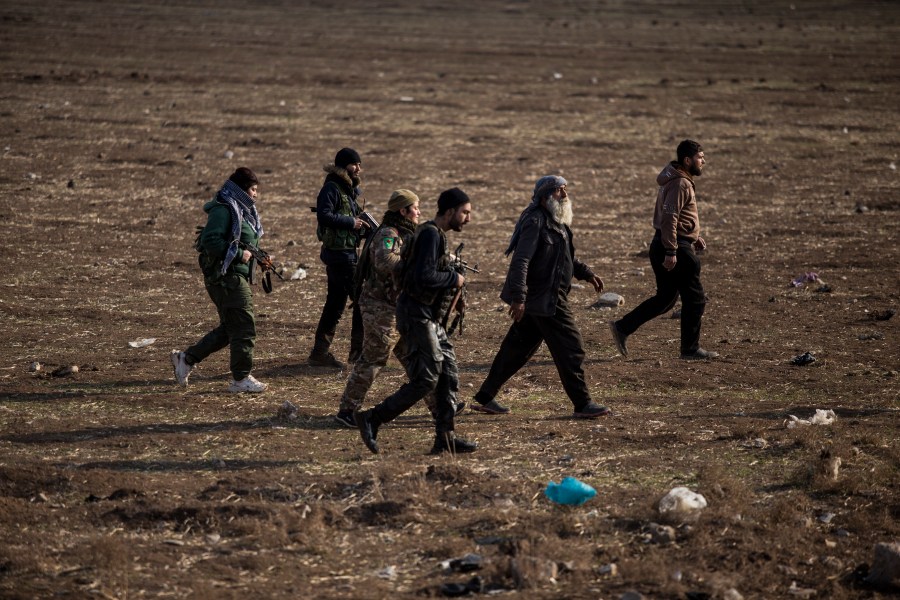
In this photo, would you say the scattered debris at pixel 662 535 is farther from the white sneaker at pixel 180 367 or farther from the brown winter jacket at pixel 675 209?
the white sneaker at pixel 180 367

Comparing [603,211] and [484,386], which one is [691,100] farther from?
[484,386]

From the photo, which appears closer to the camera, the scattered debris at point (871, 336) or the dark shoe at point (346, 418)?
the dark shoe at point (346, 418)

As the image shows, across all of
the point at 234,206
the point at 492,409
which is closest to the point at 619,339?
the point at 492,409

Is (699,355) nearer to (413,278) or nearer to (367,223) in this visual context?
(367,223)

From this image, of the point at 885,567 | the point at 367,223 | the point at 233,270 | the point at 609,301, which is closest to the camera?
the point at 885,567

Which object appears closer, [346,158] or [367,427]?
[367,427]

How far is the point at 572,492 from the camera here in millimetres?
6852

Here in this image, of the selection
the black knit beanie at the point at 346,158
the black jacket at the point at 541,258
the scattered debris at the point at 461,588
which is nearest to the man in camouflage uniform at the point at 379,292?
the black jacket at the point at 541,258

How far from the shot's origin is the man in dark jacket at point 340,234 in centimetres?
960

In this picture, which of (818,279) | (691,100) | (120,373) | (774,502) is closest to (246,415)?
(120,373)

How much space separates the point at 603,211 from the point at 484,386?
28.8 ft

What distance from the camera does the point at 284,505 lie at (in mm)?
6773

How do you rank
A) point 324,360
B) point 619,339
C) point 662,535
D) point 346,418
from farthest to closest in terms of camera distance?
point 619,339, point 324,360, point 346,418, point 662,535

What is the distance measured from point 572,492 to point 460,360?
3750 millimetres
